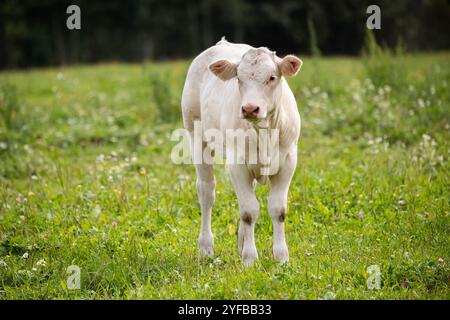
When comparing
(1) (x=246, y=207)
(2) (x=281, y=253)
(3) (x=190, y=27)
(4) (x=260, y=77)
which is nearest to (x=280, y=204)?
(1) (x=246, y=207)

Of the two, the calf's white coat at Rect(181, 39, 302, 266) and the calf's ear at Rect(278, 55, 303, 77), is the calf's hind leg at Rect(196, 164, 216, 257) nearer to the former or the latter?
the calf's white coat at Rect(181, 39, 302, 266)

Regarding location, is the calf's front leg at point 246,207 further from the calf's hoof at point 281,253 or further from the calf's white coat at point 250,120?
the calf's hoof at point 281,253

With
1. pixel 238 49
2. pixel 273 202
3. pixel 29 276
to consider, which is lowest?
pixel 29 276

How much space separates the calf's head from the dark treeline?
28168mm

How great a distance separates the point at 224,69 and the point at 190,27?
123 feet

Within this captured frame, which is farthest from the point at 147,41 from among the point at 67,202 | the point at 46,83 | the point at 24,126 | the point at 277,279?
the point at 277,279

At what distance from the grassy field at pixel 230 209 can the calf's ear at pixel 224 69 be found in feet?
5.36

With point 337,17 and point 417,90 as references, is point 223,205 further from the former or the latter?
point 337,17

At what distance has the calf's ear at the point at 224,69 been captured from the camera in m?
5.24

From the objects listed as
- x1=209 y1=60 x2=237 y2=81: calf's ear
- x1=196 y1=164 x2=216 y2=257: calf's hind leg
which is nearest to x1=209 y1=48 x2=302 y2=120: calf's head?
x1=209 y1=60 x2=237 y2=81: calf's ear

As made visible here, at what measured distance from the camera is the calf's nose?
478 centimetres

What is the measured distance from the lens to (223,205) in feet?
23.3

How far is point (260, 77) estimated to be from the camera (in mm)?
4984
